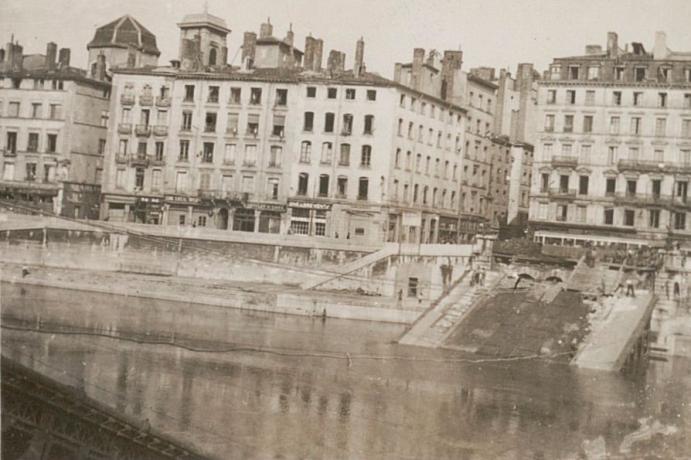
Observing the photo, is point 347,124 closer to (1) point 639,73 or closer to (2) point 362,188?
(2) point 362,188

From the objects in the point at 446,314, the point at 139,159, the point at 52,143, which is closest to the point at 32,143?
the point at 52,143

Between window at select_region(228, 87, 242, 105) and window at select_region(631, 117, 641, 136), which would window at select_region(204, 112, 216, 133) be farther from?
window at select_region(631, 117, 641, 136)

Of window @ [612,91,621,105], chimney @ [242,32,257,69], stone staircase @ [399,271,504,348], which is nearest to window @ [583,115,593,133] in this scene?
window @ [612,91,621,105]

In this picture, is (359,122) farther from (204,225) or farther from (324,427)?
(324,427)

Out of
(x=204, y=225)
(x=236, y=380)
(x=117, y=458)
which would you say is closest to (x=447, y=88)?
(x=204, y=225)

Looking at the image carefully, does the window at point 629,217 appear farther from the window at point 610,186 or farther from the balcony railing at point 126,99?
the balcony railing at point 126,99

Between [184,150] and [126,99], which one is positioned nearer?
[126,99]

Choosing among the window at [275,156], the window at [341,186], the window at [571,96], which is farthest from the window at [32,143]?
the window at [571,96]
